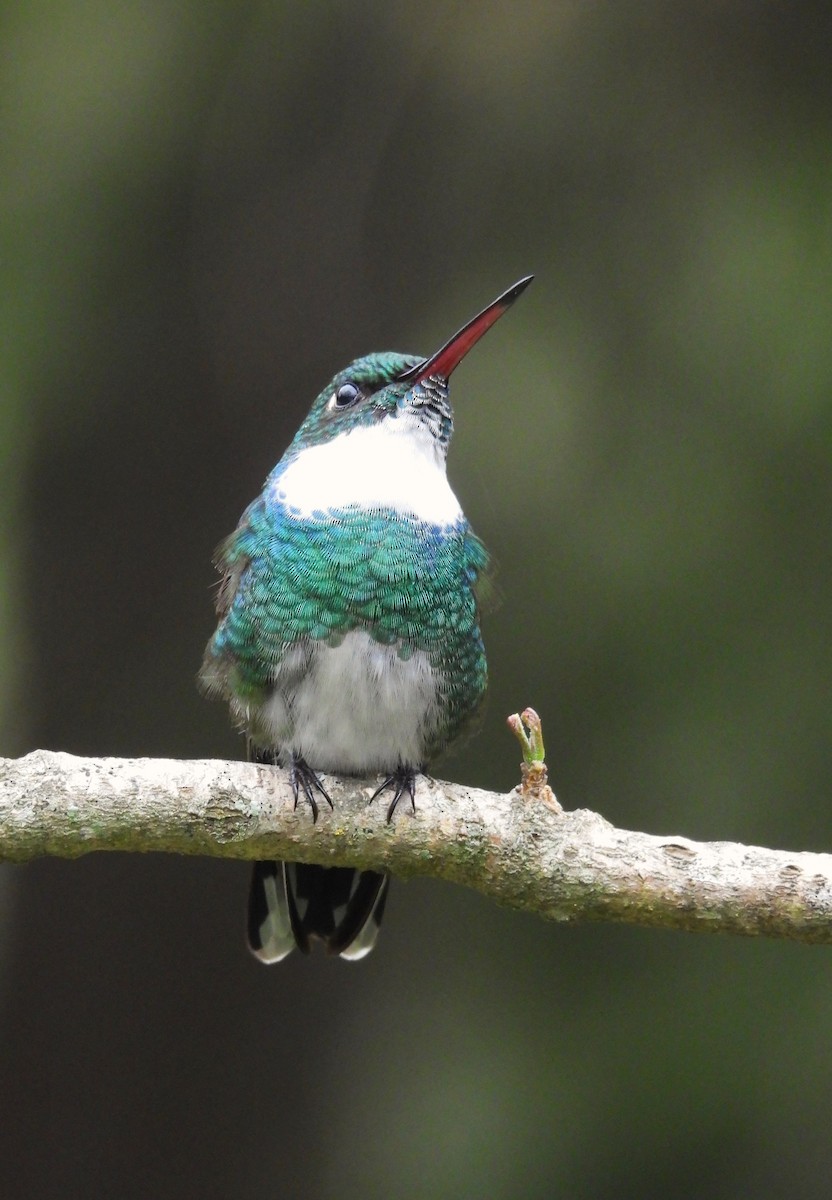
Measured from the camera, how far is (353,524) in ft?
12.2

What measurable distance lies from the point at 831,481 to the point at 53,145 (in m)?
3.16

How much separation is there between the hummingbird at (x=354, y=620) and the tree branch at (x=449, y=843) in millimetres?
122

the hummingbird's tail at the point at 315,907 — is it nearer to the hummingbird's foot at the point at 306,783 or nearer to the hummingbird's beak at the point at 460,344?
the hummingbird's foot at the point at 306,783

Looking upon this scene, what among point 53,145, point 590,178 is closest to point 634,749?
point 590,178

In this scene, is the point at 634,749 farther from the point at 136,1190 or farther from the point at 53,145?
the point at 53,145

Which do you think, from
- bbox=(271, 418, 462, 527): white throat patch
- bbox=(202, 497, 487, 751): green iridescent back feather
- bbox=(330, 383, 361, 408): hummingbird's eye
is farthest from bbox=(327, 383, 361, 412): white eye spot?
bbox=(202, 497, 487, 751): green iridescent back feather

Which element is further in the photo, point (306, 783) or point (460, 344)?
point (460, 344)

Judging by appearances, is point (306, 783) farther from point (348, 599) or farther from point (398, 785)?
point (348, 599)

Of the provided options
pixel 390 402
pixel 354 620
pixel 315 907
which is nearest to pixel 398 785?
pixel 354 620

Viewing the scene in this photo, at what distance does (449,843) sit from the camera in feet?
10.2

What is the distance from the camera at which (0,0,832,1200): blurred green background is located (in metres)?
4.94

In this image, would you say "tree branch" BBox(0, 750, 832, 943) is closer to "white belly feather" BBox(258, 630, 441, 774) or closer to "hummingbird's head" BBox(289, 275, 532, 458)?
"white belly feather" BBox(258, 630, 441, 774)

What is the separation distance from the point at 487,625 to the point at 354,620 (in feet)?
5.78

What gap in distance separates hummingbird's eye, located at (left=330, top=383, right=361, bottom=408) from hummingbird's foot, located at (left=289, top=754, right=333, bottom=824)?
1.31 metres
